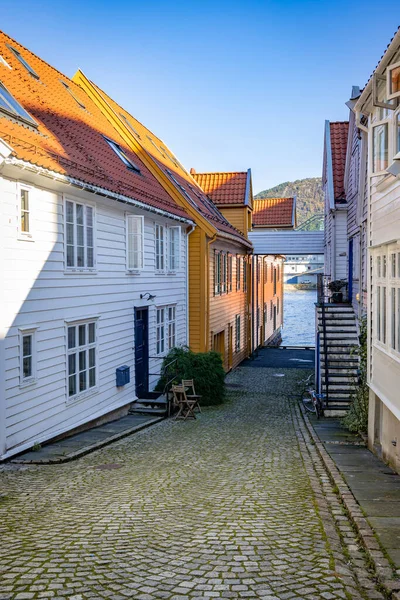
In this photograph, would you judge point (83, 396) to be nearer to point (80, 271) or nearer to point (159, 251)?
point (80, 271)

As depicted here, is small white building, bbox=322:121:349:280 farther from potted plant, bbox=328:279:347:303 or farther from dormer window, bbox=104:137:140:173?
dormer window, bbox=104:137:140:173

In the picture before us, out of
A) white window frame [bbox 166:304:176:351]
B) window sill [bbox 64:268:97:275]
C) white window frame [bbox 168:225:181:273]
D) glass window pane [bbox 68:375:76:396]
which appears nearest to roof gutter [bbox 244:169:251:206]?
white window frame [bbox 168:225:181:273]

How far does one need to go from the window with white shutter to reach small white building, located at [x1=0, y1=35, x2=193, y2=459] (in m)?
0.03

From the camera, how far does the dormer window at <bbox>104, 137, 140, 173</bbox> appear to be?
57.1 ft

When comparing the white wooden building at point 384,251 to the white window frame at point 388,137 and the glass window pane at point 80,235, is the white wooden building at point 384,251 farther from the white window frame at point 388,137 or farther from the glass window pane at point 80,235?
the glass window pane at point 80,235

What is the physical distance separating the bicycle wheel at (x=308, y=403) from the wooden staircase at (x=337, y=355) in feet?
2.25

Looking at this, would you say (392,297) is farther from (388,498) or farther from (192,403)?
(192,403)

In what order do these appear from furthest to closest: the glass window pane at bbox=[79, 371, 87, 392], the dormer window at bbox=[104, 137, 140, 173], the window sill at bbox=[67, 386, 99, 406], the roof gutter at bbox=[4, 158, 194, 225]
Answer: the dormer window at bbox=[104, 137, 140, 173], the glass window pane at bbox=[79, 371, 87, 392], the window sill at bbox=[67, 386, 99, 406], the roof gutter at bbox=[4, 158, 194, 225]

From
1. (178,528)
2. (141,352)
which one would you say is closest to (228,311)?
(141,352)

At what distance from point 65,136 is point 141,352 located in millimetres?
6016

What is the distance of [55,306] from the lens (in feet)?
36.0

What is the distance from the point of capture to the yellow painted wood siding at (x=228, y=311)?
2153cm

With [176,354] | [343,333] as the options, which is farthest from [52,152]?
[343,333]

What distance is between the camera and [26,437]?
10.0 metres
